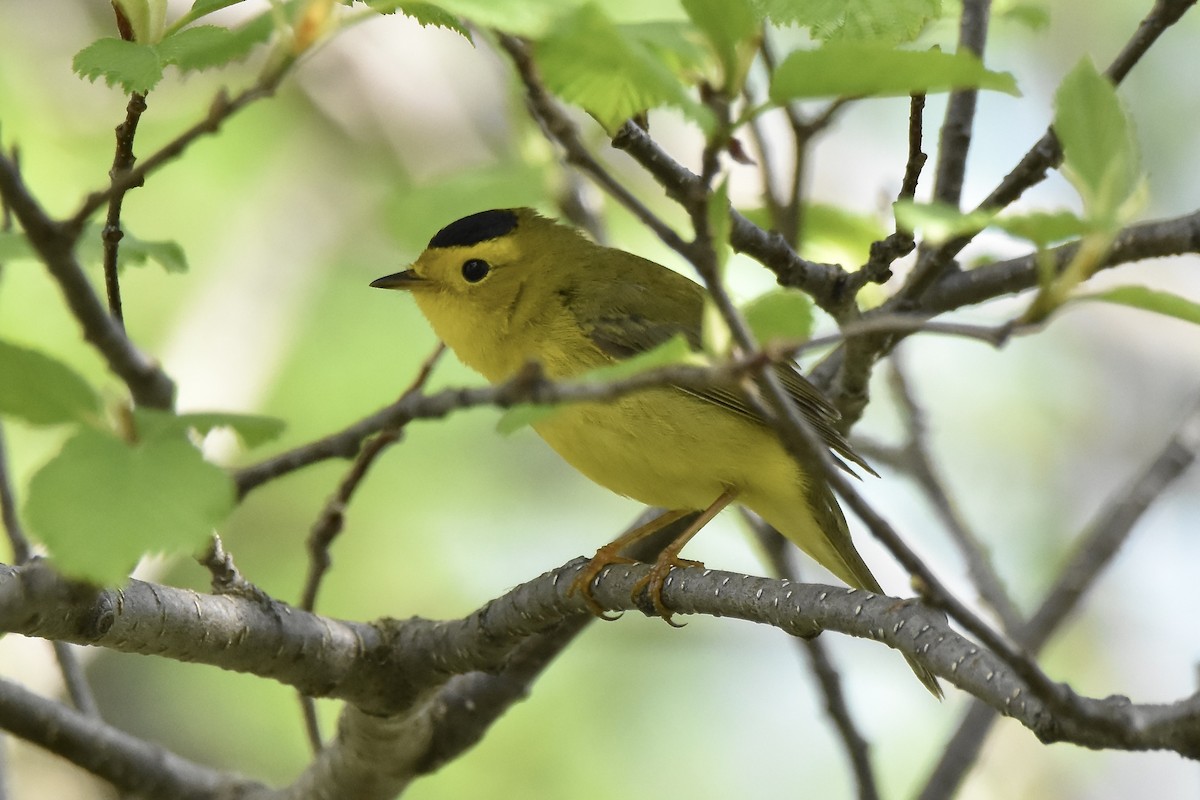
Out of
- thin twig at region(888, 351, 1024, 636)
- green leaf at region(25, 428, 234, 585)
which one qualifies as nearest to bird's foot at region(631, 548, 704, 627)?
thin twig at region(888, 351, 1024, 636)

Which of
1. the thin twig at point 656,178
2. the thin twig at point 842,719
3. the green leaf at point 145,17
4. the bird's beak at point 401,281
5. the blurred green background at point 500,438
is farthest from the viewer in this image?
the blurred green background at point 500,438

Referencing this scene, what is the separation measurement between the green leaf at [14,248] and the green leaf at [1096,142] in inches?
62.5

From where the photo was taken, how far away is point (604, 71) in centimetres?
144

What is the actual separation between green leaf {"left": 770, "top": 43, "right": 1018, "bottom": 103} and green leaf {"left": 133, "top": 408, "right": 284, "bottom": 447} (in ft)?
2.33

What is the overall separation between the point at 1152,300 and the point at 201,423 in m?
1.05

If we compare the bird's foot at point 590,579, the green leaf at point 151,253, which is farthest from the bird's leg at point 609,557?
the green leaf at point 151,253

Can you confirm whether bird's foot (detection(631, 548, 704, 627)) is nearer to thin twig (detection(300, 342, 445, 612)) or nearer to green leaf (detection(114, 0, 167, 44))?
thin twig (detection(300, 342, 445, 612))

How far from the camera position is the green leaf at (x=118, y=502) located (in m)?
1.29

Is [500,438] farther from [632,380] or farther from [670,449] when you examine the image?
[632,380]

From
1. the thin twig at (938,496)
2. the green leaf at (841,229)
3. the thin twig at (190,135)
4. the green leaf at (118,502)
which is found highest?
the thin twig at (938,496)

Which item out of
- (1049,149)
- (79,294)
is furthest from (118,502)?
(1049,149)

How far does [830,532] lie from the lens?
4.07 meters

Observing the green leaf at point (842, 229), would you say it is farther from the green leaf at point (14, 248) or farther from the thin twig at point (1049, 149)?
the green leaf at point (14, 248)

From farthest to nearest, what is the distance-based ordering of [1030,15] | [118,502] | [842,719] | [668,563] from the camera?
1. [842,719]
2. [668,563]
3. [1030,15]
4. [118,502]
